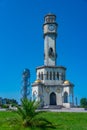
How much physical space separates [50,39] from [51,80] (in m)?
9.20

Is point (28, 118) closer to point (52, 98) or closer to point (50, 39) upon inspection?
point (52, 98)

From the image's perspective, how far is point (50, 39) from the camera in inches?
2657

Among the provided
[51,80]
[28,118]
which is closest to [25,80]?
[51,80]

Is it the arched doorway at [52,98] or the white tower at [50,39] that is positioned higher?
the white tower at [50,39]

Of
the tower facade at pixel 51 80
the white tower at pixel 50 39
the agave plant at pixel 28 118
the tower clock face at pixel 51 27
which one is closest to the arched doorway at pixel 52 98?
the tower facade at pixel 51 80

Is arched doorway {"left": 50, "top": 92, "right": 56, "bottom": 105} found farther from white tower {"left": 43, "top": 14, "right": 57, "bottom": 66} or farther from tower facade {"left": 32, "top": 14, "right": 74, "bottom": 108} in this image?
white tower {"left": 43, "top": 14, "right": 57, "bottom": 66}

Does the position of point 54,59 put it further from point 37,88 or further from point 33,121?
point 33,121

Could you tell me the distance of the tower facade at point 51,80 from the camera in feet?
207

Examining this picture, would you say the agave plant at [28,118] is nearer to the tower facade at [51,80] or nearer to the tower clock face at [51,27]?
the tower facade at [51,80]

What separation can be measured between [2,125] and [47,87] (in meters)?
46.0

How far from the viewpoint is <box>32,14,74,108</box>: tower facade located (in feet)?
207

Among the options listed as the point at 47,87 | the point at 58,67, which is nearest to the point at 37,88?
the point at 47,87

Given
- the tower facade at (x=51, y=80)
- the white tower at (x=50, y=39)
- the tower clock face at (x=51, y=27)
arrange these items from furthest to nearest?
the tower clock face at (x=51, y=27) < the white tower at (x=50, y=39) < the tower facade at (x=51, y=80)

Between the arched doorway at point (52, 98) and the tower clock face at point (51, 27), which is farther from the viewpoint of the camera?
the tower clock face at point (51, 27)
